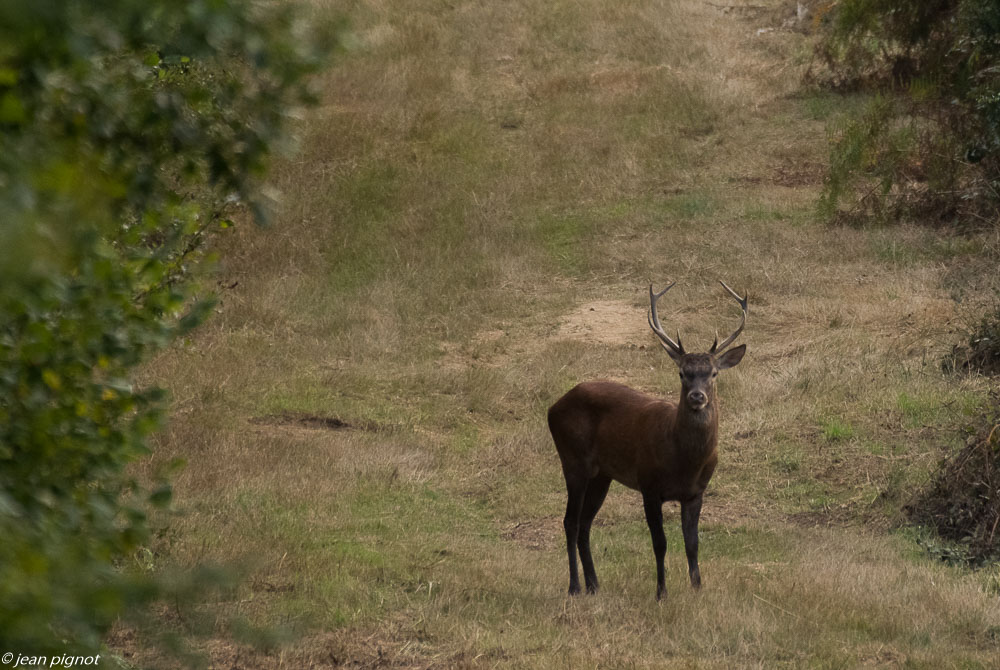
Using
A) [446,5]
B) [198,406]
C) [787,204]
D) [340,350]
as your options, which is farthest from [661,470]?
[446,5]

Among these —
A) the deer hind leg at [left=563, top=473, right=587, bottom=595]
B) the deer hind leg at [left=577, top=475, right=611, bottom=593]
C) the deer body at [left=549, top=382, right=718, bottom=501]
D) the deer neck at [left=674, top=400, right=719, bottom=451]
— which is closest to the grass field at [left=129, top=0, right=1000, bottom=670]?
the deer hind leg at [left=577, top=475, right=611, bottom=593]

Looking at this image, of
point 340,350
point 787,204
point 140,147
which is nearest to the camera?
point 140,147

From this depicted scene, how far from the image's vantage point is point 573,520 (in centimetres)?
999

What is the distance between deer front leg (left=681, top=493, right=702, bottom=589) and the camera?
9367mm

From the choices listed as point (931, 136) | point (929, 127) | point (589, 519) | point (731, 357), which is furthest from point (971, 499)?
point (929, 127)

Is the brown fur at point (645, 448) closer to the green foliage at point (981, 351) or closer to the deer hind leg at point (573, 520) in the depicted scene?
the deer hind leg at point (573, 520)

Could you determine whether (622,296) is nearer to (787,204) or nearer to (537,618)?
(787,204)

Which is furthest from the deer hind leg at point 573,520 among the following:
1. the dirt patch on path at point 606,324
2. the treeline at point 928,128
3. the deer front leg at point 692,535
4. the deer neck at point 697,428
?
the dirt patch on path at point 606,324

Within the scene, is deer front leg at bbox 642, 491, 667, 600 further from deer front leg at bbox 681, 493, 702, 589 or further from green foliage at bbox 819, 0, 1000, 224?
green foliage at bbox 819, 0, 1000, 224

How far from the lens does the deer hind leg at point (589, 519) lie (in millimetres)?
9734

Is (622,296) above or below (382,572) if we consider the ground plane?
below

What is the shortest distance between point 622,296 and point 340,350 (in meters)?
4.51

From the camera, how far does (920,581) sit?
9.43 metres

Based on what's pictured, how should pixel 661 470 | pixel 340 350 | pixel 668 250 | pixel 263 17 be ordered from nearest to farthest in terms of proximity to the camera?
pixel 263 17 < pixel 661 470 < pixel 340 350 < pixel 668 250
